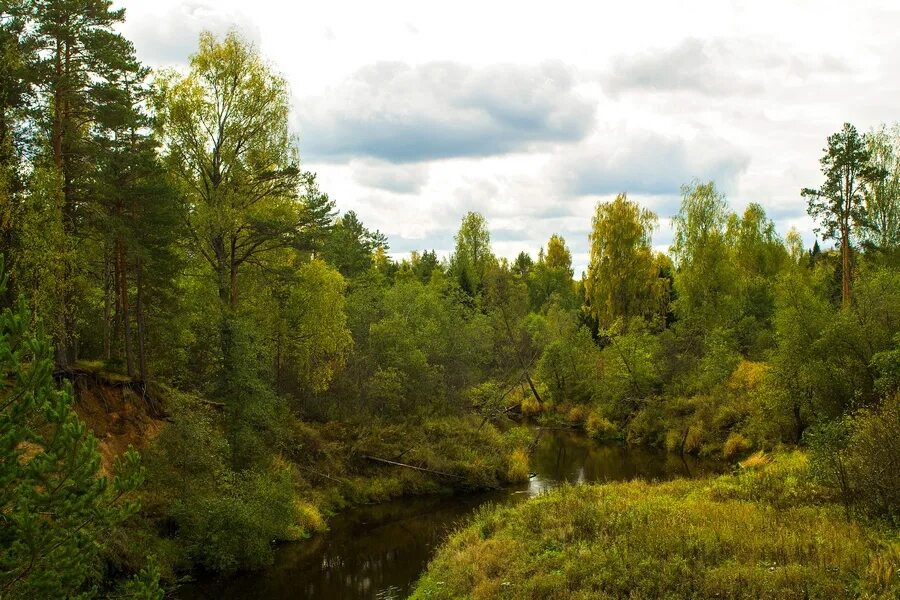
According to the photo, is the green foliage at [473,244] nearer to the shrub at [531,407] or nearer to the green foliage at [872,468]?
the shrub at [531,407]

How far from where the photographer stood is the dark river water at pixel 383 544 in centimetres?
1748

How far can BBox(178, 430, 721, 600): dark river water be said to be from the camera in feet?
57.4

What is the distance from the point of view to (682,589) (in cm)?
1152

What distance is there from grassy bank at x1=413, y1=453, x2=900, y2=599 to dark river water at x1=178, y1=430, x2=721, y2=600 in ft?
8.68

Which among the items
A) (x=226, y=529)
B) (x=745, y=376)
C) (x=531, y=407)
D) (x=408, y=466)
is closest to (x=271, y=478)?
(x=226, y=529)

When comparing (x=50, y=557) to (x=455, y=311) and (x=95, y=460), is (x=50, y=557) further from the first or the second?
(x=455, y=311)

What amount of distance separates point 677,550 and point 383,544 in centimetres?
1113

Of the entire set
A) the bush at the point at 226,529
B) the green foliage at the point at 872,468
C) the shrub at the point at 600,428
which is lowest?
the shrub at the point at 600,428

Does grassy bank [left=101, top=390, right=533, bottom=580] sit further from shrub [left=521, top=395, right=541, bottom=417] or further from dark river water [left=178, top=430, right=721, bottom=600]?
shrub [left=521, top=395, right=541, bottom=417]

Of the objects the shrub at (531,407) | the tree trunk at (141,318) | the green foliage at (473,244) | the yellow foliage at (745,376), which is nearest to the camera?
the tree trunk at (141,318)

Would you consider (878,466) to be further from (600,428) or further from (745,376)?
(600,428)

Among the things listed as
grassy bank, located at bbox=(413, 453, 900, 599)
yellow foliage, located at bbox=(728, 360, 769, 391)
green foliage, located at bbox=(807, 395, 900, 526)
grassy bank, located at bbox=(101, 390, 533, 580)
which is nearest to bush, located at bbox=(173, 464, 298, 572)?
grassy bank, located at bbox=(101, 390, 533, 580)

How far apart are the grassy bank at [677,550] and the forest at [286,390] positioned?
0.25 ft

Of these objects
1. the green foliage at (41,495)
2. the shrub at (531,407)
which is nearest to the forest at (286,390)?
the green foliage at (41,495)
